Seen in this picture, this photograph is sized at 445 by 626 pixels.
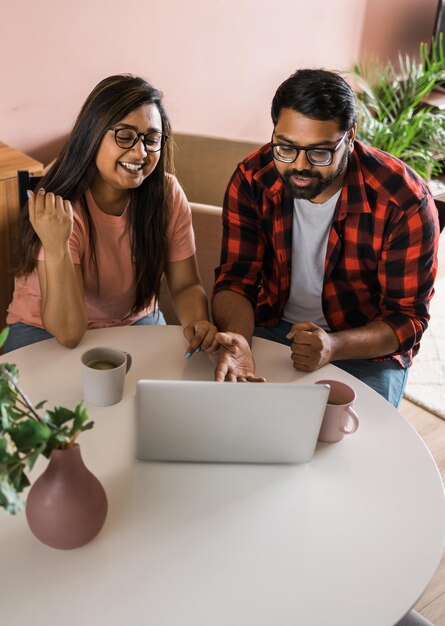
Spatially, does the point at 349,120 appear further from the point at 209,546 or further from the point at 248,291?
the point at 209,546

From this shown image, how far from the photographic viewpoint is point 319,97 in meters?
1.72

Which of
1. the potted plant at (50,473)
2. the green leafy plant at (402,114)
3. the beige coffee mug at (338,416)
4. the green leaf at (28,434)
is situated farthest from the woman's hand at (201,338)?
the green leafy plant at (402,114)

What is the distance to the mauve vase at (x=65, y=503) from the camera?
40.5 inches

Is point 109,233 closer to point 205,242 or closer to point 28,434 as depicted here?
point 205,242

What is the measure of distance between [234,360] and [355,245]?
21.6 inches

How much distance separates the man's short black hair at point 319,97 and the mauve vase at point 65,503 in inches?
40.0

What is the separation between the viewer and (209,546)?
3.70ft

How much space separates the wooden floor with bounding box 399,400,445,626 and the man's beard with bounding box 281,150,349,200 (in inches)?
41.6

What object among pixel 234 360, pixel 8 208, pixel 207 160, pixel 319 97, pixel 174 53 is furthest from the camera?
pixel 174 53

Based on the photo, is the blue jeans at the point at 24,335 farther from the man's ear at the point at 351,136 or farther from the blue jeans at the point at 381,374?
the man's ear at the point at 351,136

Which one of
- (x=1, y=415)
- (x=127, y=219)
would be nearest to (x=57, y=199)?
(x=127, y=219)

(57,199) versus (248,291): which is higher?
(57,199)

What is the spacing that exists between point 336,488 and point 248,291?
0.79m

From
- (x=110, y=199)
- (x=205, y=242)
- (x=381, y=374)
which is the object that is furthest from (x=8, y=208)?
(x=381, y=374)
